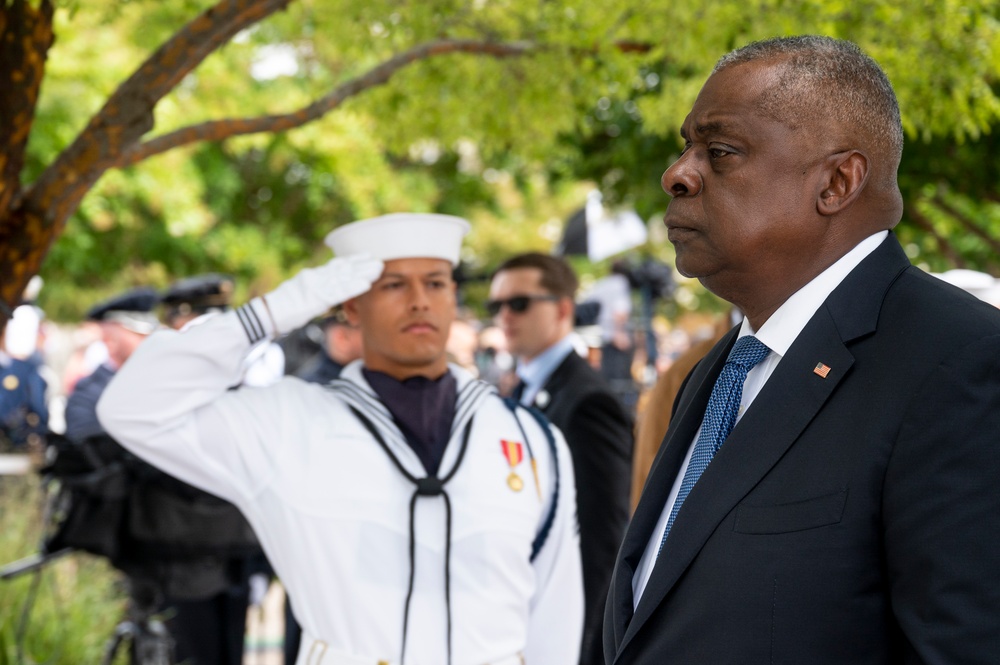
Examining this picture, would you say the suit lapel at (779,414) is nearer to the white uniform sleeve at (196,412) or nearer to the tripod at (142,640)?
the white uniform sleeve at (196,412)

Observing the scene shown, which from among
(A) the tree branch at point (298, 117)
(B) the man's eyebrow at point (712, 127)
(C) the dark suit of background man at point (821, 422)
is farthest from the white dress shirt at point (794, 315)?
(A) the tree branch at point (298, 117)

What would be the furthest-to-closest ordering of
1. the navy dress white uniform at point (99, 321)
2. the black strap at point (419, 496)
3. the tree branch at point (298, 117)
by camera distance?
the navy dress white uniform at point (99, 321)
the tree branch at point (298, 117)
the black strap at point (419, 496)

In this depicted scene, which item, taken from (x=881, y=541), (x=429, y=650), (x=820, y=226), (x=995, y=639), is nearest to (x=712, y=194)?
(x=820, y=226)

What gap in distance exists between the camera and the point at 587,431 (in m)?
4.91

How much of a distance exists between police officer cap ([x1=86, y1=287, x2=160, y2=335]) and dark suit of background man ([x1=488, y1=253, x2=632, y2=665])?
248 centimetres

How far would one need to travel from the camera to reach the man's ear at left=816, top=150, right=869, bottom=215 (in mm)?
1697

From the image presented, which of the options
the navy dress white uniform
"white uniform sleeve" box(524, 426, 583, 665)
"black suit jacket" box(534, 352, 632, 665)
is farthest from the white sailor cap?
the navy dress white uniform

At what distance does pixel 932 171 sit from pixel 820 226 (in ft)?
32.8

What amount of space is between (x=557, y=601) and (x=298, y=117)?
6.74 feet

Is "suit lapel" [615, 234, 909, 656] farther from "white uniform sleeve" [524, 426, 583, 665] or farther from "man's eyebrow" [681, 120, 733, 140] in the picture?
"white uniform sleeve" [524, 426, 583, 665]

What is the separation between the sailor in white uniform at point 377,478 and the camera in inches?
124

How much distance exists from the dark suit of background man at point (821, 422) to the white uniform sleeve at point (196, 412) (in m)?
1.64

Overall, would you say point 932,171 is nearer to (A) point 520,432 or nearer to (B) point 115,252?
(A) point 520,432

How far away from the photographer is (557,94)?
A: 17.5ft
